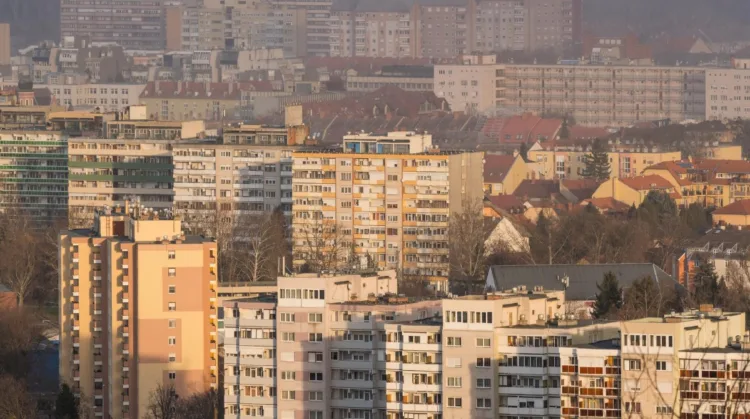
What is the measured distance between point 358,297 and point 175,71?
62514 millimetres

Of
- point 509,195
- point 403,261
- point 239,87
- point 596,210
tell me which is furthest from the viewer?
point 239,87

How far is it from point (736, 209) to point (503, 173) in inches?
394

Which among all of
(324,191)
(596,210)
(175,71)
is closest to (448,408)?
(324,191)

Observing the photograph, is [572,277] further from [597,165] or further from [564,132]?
[564,132]

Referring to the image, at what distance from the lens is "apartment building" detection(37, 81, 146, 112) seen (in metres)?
78.4

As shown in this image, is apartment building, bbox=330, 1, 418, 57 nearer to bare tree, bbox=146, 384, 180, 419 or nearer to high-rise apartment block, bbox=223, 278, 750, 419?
bare tree, bbox=146, 384, 180, 419

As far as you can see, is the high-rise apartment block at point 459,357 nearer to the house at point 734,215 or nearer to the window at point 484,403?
the window at point 484,403

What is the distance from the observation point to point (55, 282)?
129 feet

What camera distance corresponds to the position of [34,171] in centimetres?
4853

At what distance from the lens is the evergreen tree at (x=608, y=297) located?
31506 mm

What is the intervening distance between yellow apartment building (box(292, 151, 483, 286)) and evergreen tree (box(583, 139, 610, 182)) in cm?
1547

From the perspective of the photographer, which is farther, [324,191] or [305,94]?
[305,94]

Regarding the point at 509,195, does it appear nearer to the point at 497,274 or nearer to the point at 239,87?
the point at 497,274

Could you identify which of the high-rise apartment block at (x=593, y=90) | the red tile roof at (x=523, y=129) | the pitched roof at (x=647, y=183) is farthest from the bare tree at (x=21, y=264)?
the high-rise apartment block at (x=593, y=90)
